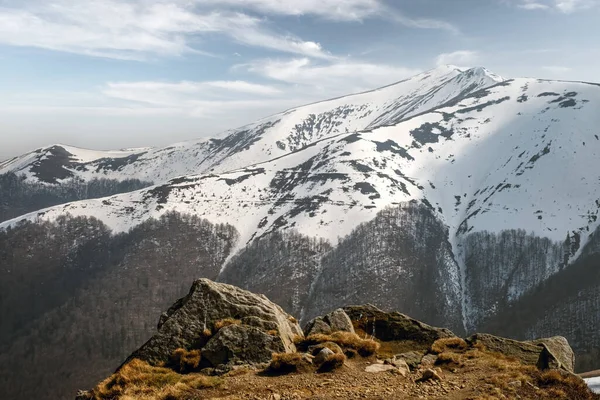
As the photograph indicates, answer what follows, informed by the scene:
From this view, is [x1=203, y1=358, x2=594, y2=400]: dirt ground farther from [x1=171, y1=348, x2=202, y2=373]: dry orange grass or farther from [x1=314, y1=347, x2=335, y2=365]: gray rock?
[x1=171, y1=348, x2=202, y2=373]: dry orange grass

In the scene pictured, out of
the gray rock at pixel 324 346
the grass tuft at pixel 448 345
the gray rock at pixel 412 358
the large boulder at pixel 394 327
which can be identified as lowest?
the large boulder at pixel 394 327

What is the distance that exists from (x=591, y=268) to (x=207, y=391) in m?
233

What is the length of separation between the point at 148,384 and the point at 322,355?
7.86 meters

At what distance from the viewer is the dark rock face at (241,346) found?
62.1ft

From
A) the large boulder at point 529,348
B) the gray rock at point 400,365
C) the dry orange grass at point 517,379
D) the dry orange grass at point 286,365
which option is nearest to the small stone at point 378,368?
the gray rock at point 400,365

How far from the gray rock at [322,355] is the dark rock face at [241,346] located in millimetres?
1806

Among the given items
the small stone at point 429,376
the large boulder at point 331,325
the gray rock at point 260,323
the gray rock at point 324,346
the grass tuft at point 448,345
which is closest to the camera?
the small stone at point 429,376

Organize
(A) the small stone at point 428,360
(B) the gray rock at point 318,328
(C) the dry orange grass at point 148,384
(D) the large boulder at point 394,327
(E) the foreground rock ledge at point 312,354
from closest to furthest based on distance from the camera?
(C) the dry orange grass at point 148,384 → (E) the foreground rock ledge at point 312,354 → (A) the small stone at point 428,360 → (B) the gray rock at point 318,328 → (D) the large boulder at point 394,327

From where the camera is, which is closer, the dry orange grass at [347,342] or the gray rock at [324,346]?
the gray rock at [324,346]

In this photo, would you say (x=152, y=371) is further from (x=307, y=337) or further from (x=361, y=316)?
(x=361, y=316)

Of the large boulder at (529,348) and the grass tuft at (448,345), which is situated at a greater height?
the grass tuft at (448,345)

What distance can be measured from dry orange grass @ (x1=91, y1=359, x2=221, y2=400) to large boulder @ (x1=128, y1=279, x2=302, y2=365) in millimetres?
1234

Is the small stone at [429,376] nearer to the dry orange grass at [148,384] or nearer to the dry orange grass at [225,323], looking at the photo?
the dry orange grass at [148,384]

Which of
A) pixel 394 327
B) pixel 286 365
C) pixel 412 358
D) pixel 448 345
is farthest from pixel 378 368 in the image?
pixel 394 327
